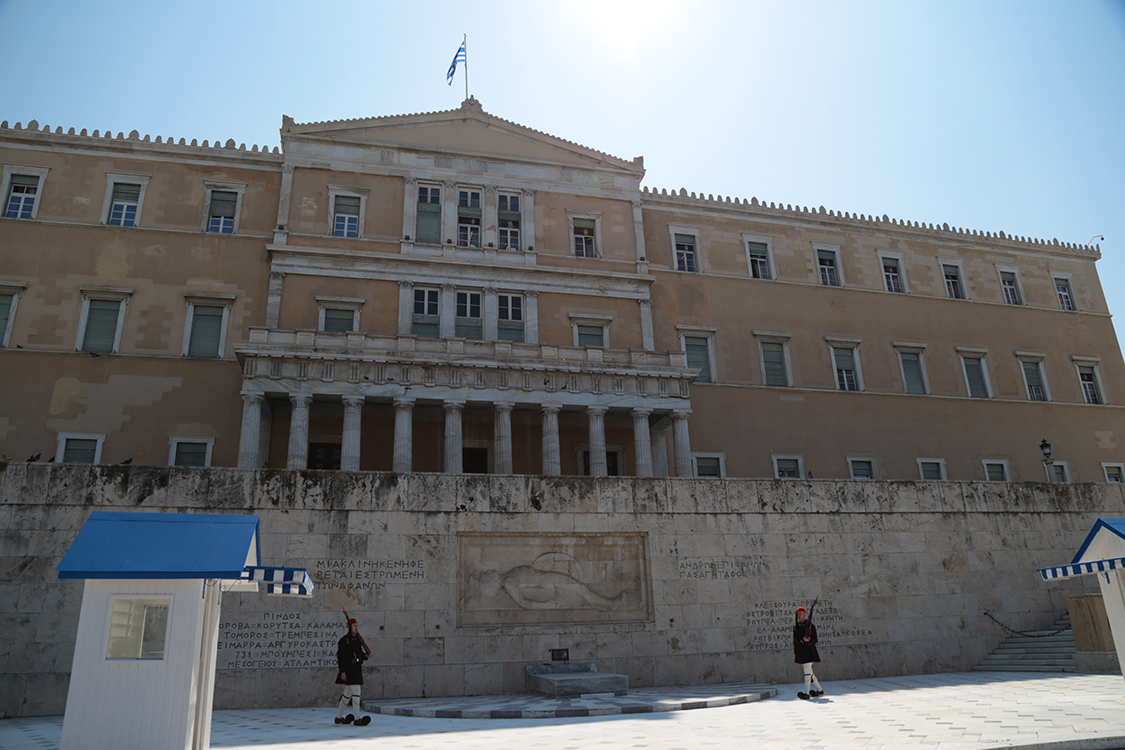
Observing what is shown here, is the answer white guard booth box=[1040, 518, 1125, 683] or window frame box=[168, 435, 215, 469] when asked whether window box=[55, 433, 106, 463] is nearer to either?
window frame box=[168, 435, 215, 469]

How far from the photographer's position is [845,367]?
3469 cm

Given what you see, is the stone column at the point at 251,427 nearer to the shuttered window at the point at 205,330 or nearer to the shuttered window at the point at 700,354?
the shuttered window at the point at 205,330

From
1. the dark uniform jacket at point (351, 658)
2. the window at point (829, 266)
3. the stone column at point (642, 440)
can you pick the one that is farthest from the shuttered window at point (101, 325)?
the window at point (829, 266)

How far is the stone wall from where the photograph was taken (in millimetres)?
14031

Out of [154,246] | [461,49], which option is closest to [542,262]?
[461,49]

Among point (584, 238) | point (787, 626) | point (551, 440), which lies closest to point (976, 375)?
point (584, 238)

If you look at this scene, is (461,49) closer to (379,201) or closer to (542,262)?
(379,201)

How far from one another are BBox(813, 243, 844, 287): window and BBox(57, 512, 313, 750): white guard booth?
32370mm

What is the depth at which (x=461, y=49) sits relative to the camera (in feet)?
113

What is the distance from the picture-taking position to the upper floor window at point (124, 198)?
95.7 feet

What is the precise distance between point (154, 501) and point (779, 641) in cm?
1290

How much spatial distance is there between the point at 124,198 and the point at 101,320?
5.14m

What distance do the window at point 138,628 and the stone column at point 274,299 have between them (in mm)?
21090

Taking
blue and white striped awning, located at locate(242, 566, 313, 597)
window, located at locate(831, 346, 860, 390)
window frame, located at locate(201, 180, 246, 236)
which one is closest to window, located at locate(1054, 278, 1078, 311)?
window, located at locate(831, 346, 860, 390)
